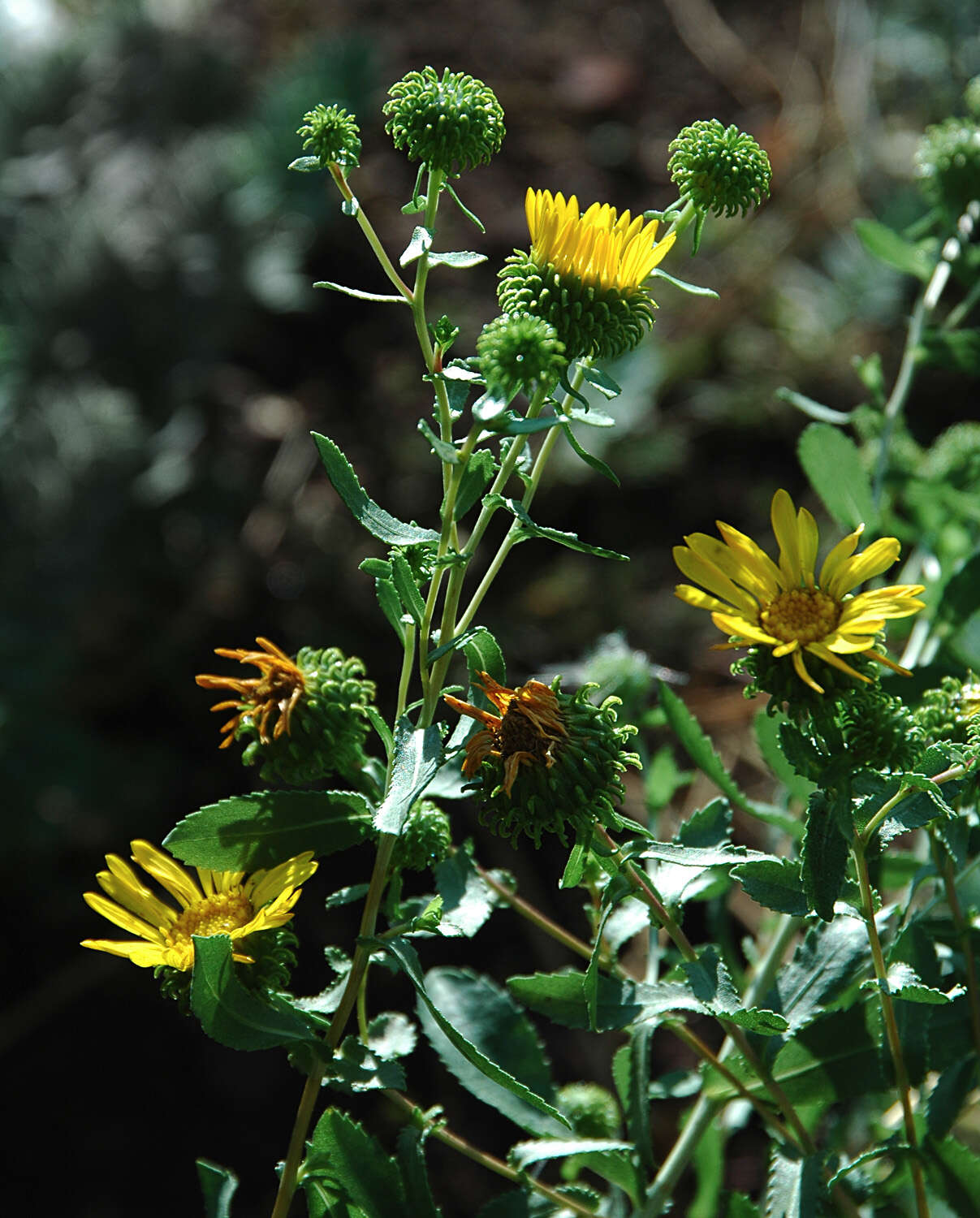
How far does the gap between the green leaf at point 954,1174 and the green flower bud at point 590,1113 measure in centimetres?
24

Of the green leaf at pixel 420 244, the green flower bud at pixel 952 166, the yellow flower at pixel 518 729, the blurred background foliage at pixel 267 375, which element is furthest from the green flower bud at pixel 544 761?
the blurred background foliage at pixel 267 375

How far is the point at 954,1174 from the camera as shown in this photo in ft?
2.27

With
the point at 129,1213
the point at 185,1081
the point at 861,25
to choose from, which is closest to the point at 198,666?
the point at 185,1081

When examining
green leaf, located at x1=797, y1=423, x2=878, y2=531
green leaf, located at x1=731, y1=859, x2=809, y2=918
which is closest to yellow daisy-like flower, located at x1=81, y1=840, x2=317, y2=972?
green leaf, located at x1=731, y1=859, x2=809, y2=918

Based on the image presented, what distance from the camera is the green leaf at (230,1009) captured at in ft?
1.74

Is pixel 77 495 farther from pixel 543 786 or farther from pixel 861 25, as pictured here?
pixel 861 25

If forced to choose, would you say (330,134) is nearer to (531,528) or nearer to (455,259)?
(455,259)

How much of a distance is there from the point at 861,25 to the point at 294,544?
6.11 feet

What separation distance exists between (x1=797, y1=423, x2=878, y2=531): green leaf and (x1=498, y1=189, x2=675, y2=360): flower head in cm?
27

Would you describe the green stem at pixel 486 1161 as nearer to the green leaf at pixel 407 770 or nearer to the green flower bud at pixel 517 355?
the green leaf at pixel 407 770

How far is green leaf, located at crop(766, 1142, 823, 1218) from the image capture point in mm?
652

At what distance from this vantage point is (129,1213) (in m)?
1.50

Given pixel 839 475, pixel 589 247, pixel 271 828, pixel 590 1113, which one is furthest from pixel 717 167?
pixel 590 1113

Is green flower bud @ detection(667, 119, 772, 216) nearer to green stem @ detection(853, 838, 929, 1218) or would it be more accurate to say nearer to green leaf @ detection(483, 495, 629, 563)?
green leaf @ detection(483, 495, 629, 563)
